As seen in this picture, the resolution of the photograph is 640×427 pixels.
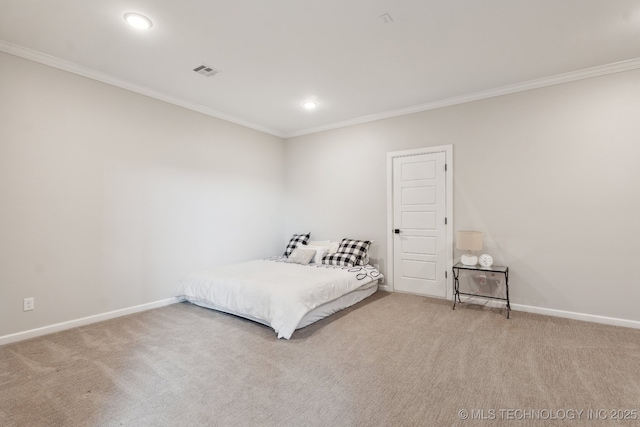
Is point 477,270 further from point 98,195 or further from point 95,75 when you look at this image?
point 95,75

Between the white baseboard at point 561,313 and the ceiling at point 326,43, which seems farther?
the white baseboard at point 561,313

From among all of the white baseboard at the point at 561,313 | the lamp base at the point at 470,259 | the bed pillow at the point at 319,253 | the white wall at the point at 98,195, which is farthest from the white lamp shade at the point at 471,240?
the white wall at the point at 98,195

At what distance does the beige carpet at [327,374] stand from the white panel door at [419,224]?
3.32ft

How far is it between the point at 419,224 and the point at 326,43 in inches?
108

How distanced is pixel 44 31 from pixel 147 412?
124 inches

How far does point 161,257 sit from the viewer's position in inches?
155

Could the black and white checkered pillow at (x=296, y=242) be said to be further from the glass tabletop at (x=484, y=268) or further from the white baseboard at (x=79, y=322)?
the glass tabletop at (x=484, y=268)

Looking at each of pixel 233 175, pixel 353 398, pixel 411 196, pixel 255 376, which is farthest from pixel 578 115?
pixel 233 175

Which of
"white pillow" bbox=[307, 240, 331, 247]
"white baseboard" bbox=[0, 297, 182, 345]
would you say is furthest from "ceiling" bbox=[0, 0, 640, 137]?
"white baseboard" bbox=[0, 297, 182, 345]

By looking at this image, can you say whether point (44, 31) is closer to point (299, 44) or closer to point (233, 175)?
point (299, 44)

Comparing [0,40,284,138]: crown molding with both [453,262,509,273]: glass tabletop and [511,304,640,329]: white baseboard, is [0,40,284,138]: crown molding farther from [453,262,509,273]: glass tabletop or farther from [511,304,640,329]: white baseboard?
[511,304,640,329]: white baseboard

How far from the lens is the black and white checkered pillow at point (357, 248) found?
457cm

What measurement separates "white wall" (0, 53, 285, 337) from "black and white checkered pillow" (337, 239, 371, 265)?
1.79 m

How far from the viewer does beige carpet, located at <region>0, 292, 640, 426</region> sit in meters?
1.82
